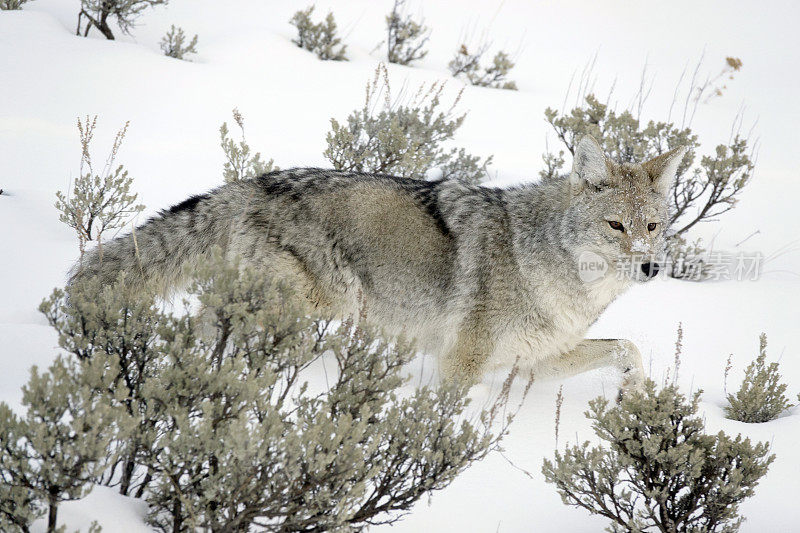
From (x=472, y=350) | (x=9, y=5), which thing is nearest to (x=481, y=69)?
(x=9, y=5)

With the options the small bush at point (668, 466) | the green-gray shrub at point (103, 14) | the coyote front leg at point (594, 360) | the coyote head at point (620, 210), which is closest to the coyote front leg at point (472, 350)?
the coyote front leg at point (594, 360)

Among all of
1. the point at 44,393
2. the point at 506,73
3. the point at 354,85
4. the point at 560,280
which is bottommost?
the point at 44,393

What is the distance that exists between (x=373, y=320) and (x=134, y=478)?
181 centimetres

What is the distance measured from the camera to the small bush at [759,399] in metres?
3.47

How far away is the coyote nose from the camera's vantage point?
3.35 m

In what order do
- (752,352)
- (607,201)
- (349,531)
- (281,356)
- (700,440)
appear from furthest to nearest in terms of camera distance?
(752,352), (607,201), (700,440), (281,356), (349,531)

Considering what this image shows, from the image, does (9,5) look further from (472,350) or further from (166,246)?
(472,350)

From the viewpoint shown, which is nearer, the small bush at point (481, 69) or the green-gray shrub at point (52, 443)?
the green-gray shrub at point (52, 443)

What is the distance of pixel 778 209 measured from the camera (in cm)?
809

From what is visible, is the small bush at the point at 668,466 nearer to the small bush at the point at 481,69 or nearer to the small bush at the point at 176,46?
the small bush at the point at 176,46

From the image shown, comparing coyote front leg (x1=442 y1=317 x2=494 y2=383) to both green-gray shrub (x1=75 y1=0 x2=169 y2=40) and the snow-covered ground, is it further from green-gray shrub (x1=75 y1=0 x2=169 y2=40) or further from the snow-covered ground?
green-gray shrub (x1=75 y1=0 x2=169 y2=40)

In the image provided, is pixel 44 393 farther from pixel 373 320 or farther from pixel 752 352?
pixel 752 352

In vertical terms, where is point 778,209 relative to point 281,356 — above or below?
above

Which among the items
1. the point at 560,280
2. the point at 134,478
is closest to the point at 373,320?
the point at 560,280
